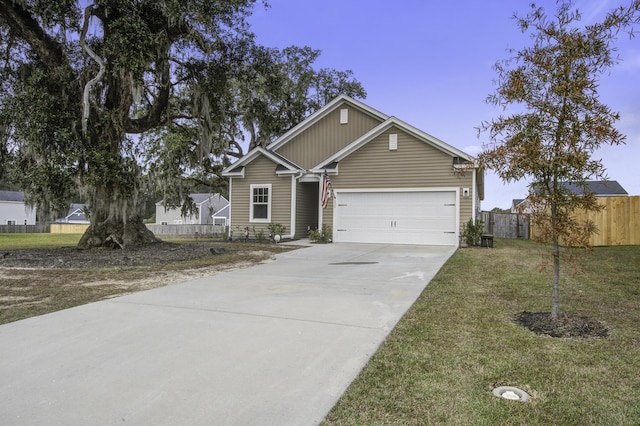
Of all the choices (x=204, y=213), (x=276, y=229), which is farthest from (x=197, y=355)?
(x=204, y=213)

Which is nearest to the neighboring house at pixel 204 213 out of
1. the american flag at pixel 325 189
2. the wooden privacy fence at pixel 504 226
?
the wooden privacy fence at pixel 504 226

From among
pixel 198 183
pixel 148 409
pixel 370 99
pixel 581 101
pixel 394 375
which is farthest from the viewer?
pixel 370 99

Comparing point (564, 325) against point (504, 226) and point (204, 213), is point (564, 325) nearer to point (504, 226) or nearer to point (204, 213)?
point (504, 226)

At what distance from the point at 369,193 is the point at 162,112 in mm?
8184

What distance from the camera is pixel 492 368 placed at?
330 centimetres

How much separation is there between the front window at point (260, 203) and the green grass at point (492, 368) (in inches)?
464

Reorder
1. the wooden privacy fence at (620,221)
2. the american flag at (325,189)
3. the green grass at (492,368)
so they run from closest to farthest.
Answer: the green grass at (492,368), the american flag at (325,189), the wooden privacy fence at (620,221)

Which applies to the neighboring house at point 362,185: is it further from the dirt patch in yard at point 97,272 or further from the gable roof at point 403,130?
the dirt patch in yard at point 97,272

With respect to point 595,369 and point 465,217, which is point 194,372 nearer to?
point 595,369

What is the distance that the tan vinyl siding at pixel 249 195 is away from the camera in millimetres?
16844

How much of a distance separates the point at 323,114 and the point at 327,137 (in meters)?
1.16

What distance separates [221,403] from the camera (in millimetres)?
2730

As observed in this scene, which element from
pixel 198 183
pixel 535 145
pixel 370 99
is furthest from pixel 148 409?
pixel 370 99

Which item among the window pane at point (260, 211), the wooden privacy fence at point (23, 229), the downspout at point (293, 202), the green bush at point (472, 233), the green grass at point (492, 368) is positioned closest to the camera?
the green grass at point (492, 368)
